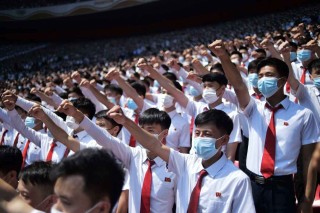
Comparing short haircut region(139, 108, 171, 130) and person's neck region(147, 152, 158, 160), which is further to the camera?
short haircut region(139, 108, 171, 130)

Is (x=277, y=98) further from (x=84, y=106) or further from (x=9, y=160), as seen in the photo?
(x=84, y=106)

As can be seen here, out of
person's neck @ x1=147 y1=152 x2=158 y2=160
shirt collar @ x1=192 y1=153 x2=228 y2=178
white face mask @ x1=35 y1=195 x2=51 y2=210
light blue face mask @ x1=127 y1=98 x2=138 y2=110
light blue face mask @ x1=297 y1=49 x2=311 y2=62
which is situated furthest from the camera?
light blue face mask @ x1=127 y1=98 x2=138 y2=110

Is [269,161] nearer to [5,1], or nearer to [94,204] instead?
[94,204]

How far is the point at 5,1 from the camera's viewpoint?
25.0 meters

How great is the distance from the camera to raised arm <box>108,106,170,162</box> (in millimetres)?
2260

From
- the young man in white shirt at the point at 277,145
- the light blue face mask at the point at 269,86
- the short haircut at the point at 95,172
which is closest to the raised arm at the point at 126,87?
the young man in white shirt at the point at 277,145

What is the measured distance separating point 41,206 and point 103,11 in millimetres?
22039

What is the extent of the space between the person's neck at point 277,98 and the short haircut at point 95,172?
1598 mm

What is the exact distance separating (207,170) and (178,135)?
5.29 ft

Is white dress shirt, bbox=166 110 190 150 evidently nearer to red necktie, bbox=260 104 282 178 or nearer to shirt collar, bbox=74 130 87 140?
shirt collar, bbox=74 130 87 140

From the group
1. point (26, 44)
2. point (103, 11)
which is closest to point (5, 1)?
point (26, 44)

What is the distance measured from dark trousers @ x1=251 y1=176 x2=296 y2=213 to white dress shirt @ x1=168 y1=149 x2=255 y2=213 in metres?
0.42

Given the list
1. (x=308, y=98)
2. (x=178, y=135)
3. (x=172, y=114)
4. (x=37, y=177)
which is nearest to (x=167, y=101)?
(x=172, y=114)

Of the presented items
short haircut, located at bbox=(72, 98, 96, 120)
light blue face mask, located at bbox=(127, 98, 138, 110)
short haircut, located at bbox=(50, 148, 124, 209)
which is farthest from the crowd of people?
light blue face mask, located at bbox=(127, 98, 138, 110)
